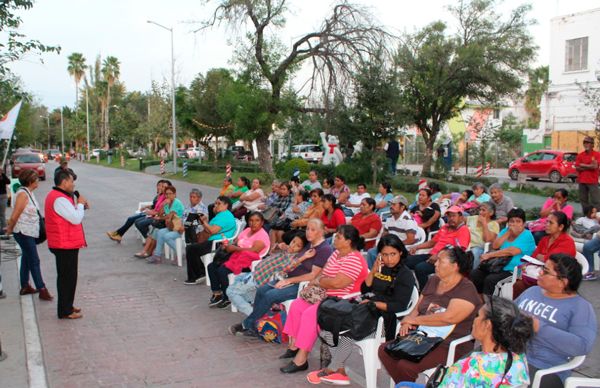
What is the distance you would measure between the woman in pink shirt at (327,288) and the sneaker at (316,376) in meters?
0.21

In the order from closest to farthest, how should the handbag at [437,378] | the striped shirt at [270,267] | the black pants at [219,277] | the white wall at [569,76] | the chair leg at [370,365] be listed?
1. the handbag at [437,378]
2. the chair leg at [370,365]
3. the striped shirt at [270,267]
4. the black pants at [219,277]
5. the white wall at [569,76]

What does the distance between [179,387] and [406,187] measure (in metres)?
14.8

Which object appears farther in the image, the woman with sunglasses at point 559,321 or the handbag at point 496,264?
the handbag at point 496,264

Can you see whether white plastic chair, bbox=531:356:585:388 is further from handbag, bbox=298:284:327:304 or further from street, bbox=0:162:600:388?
handbag, bbox=298:284:327:304

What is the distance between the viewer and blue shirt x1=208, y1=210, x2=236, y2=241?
27.0 feet

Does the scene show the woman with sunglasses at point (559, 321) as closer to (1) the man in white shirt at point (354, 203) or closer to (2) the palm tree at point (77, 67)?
(1) the man in white shirt at point (354, 203)

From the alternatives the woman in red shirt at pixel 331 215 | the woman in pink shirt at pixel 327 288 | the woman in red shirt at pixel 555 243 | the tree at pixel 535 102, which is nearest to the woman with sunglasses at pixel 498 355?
the woman in pink shirt at pixel 327 288

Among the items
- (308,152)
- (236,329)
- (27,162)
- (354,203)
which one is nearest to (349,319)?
(236,329)

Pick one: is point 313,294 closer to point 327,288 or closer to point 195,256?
point 327,288

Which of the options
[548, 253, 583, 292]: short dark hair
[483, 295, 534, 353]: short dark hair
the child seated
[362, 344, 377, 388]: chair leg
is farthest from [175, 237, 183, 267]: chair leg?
[483, 295, 534, 353]: short dark hair

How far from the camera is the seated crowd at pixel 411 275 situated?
371 cm

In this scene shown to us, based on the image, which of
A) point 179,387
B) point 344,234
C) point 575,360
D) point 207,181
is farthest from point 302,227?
point 207,181

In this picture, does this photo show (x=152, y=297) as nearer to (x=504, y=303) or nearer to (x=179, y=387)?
(x=179, y=387)

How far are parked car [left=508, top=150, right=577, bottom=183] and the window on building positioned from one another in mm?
6254
